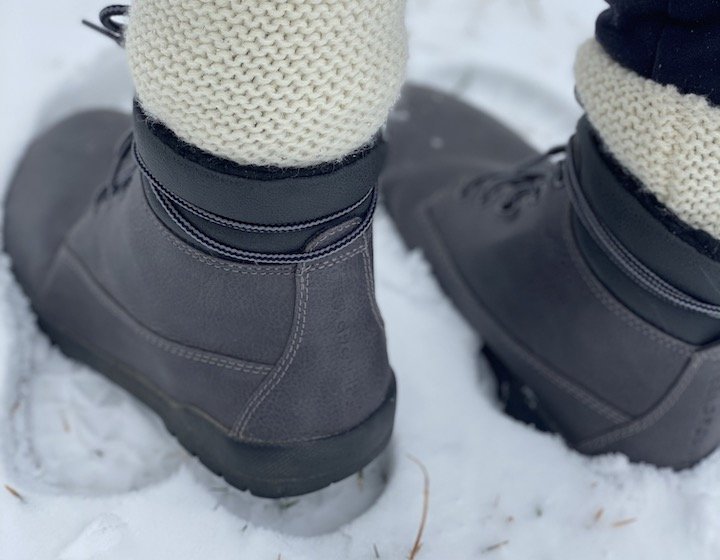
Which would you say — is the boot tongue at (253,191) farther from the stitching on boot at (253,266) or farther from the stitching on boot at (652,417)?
the stitching on boot at (652,417)

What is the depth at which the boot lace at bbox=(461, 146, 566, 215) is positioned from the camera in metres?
1.03

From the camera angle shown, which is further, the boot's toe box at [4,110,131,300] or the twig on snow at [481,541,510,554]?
the boot's toe box at [4,110,131,300]

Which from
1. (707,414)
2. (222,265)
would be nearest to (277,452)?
(222,265)

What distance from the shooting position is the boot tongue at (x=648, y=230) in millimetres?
729

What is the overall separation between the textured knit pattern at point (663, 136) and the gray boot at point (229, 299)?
24cm

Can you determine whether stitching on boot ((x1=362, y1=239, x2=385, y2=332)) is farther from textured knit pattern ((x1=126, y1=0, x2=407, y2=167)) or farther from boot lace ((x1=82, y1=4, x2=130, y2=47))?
boot lace ((x1=82, y1=4, x2=130, y2=47))

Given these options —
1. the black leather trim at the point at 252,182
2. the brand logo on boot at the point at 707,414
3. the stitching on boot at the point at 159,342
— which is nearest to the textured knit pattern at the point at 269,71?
the black leather trim at the point at 252,182

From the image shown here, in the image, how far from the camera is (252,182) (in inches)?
24.3

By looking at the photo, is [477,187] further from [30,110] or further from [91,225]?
[30,110]

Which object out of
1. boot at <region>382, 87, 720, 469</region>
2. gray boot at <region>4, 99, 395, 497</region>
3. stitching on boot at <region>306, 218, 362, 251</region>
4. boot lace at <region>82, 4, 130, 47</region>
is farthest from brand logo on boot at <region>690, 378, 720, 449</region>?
boot lace at <region>82, 4, 130, 47</region>

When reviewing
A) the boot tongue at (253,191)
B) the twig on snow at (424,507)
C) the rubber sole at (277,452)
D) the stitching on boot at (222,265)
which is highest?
the boot tongue at (253,191)

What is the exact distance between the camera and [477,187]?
1.12 m

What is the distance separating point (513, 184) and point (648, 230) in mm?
348

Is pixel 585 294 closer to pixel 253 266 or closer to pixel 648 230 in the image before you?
pixel 648 230
